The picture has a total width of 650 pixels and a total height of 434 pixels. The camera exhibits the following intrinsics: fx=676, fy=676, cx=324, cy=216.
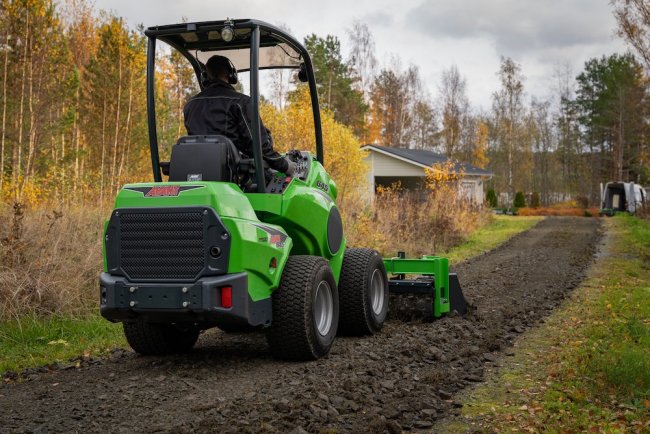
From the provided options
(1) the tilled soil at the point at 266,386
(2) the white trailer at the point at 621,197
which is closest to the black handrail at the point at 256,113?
(1) the tilled soil at the point at 266,386

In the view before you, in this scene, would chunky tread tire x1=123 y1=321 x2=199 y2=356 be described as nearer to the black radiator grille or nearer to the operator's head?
the black radiator grille

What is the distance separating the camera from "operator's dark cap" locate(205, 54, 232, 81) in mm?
5594

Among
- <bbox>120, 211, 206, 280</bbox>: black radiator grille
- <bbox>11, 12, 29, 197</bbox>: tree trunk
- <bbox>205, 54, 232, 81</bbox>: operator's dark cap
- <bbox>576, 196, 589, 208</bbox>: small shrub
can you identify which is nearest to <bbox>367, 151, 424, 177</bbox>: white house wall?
<bbox>576, 196, 589, 208</bbox>: small shrub

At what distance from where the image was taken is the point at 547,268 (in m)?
12.9

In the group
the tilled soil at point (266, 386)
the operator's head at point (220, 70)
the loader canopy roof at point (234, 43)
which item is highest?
the loader canopy roof at point (234, 43)

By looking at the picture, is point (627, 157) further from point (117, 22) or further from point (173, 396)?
point (173, 396)

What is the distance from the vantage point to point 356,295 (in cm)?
646

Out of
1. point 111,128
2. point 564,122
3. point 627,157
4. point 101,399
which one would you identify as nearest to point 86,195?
point 111,128

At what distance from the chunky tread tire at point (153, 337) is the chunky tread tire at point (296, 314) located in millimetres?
1021

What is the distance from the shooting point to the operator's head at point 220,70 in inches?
220

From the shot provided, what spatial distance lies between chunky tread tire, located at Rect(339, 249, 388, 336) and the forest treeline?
263 inches

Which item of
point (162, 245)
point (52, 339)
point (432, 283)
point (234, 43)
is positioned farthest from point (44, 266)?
point (432, 283)

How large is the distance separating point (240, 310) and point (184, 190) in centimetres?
95

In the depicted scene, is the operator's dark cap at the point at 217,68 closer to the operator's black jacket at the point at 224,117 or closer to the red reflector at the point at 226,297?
the operator's black jacket at the point at 224,117
